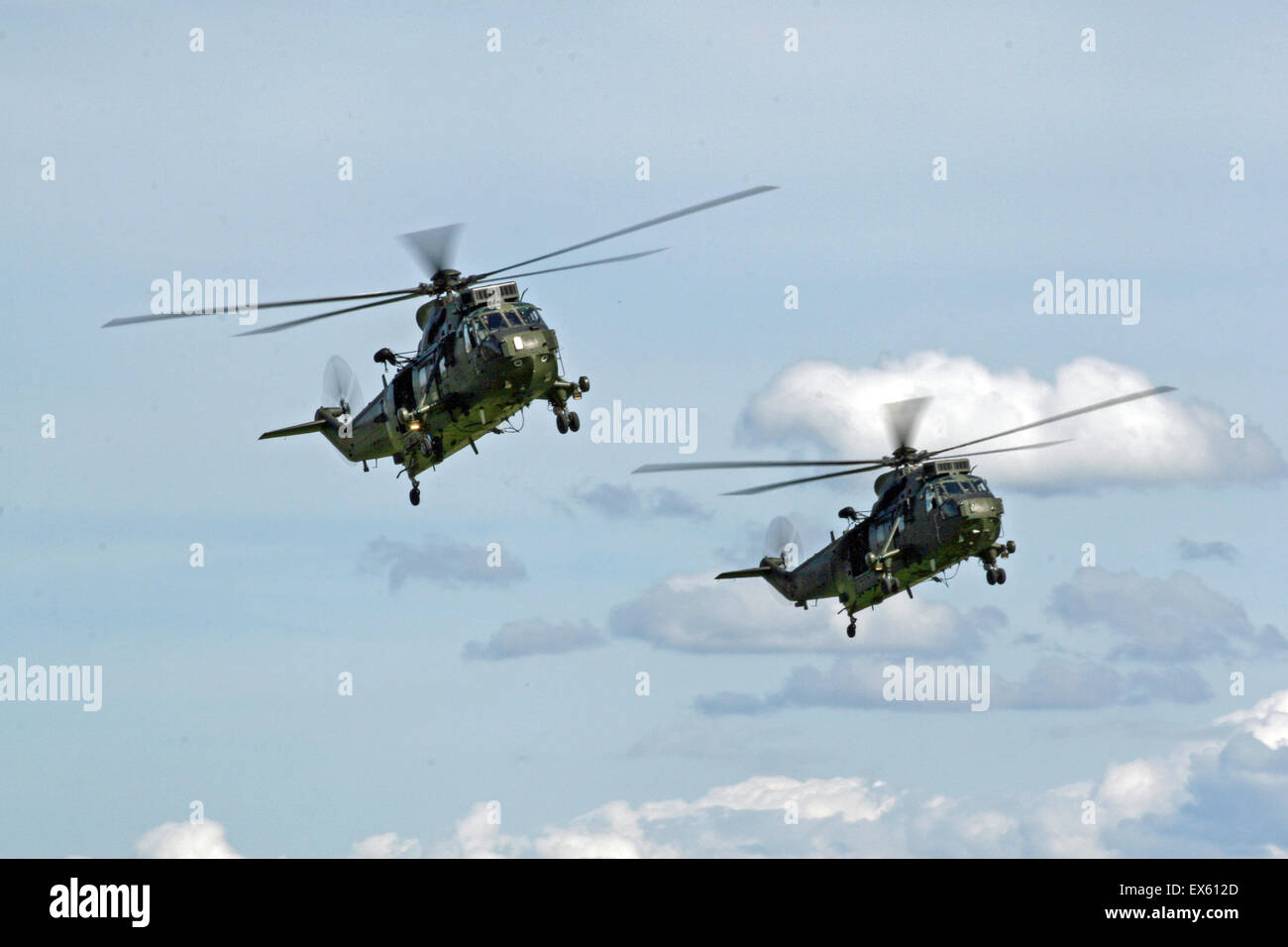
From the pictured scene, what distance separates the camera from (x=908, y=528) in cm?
8206

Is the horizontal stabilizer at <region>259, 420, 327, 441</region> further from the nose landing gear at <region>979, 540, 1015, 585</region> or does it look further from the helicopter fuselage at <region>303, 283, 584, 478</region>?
the nose landing gear at <region>979, 540, 1015, 585</region>

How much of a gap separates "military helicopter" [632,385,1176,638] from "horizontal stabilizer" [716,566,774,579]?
0.14m

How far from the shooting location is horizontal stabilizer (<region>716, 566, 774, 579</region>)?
9116 cm

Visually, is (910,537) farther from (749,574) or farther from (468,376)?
(468,376)

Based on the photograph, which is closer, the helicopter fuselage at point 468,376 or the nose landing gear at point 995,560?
the helicopter fuselage at point 468,376

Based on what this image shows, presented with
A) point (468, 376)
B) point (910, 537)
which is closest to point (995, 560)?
point (910, 537)

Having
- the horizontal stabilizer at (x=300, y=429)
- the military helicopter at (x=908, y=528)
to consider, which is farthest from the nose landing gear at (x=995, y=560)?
the horizontal stabilizer at (x=300, y=429)

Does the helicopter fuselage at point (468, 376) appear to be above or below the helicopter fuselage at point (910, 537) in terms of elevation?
above

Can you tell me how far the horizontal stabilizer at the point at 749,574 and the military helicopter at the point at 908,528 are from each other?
0.46ft

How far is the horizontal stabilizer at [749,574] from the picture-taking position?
299 ft

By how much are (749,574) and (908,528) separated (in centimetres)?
1151

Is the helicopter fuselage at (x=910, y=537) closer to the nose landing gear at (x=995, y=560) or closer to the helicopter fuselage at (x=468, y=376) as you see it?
the nose landing gear at (x=995, y=560)
